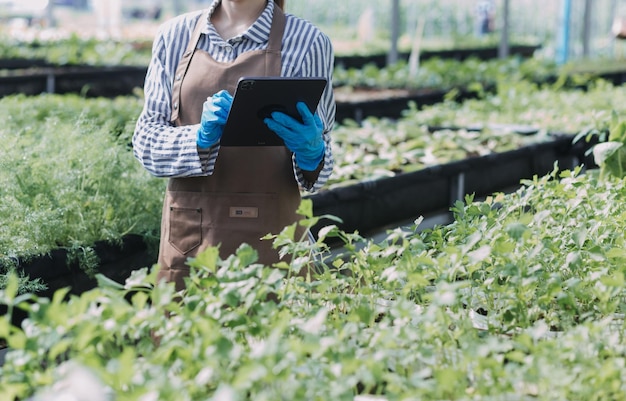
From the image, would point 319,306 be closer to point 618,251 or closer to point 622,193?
point 618,251

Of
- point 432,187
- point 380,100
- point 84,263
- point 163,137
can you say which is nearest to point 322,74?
point 163,137

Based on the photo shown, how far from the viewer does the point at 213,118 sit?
2027 millimetres

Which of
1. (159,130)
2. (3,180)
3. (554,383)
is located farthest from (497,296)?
(3,180)

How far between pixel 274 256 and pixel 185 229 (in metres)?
0.22

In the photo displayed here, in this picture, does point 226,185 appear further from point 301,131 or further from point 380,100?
point 380,100

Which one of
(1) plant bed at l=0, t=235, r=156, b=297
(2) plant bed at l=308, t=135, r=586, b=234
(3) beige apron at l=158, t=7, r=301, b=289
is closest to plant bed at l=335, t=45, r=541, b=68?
(2) plant bed at l=308, t=135, r=586, b=234

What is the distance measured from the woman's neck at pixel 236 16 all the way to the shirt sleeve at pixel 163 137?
0.45 ft

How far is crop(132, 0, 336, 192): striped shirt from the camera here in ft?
7.09

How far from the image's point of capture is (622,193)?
2.38 m

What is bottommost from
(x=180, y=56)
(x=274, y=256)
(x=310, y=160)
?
(x=274, y=256)

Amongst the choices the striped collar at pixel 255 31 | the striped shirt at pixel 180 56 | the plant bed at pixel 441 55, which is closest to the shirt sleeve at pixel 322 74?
the striped shirt at pixel 180 56

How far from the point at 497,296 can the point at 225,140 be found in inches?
27.9

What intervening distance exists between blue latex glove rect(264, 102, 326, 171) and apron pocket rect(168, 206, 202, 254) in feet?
0.95

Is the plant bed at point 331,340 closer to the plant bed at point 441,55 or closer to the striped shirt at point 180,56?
the striped shirt at point 180,56
